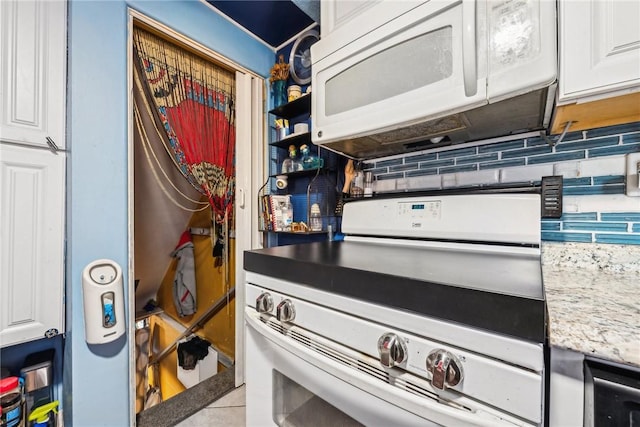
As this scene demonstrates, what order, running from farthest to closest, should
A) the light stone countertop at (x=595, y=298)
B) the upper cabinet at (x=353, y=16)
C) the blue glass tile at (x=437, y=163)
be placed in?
the blue glass tile at (x=437, y=163) → the upper cabinet at (x=353, y=16) → the light stone countertop at (x=595, y=298)

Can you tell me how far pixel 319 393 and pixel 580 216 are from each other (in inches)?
40.7

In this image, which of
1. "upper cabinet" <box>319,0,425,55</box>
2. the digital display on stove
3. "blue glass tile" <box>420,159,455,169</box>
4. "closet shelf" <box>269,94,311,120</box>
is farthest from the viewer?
"closet shelf" <box>269,94,311,120</box>

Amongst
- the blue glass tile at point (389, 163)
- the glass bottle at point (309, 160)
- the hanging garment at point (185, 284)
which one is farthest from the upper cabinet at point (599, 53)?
the hanging garment at point (185, 284)

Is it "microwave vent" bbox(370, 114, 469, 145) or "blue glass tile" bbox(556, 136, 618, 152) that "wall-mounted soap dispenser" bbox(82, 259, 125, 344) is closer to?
"microwave vent" bbox(370, 114, 469, 145)

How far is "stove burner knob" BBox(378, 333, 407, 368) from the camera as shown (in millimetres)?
526

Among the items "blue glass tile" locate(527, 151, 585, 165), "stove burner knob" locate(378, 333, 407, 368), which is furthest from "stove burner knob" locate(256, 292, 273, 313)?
"blue glass tile" locate(527, 151, 585, 165)

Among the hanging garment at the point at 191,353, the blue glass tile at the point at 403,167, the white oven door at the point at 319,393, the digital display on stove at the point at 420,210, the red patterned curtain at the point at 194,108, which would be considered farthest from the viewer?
the hanging garment at the point at 191,353

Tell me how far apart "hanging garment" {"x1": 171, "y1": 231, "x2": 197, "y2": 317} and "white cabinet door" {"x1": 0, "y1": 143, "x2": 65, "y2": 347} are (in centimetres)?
151

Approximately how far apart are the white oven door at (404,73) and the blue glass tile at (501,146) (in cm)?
38

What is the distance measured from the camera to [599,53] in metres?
0.62

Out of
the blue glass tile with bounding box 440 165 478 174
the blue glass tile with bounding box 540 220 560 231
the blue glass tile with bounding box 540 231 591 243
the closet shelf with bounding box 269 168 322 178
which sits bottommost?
the blue glass tile with bounding box 540 231 591 243

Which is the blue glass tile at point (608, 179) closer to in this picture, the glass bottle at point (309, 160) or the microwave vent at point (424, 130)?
the microwave vent at point (424, 130)

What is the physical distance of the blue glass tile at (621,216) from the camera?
803 millimetres

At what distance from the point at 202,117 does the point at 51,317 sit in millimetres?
1217
